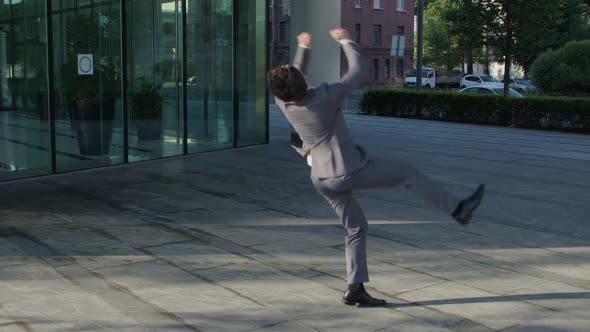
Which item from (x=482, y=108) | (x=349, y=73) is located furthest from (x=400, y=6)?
Result: (x=349, y=73)

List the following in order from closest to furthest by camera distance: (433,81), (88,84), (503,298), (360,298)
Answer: (360,298)
(503,298)
(88,84)
(433,81)

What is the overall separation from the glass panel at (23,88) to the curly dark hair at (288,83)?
810cm

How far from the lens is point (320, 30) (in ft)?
53.2

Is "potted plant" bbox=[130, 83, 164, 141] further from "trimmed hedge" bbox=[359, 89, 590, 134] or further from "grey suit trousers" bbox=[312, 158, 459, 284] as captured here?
"trimmed hedge" bbox=[359, 89, 590, 134]

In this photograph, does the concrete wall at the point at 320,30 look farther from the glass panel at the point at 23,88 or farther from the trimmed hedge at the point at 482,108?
the trimmed hedge at the point at 482,108

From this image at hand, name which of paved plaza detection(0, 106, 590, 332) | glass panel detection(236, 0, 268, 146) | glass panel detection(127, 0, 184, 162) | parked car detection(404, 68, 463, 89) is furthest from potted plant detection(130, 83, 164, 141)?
parked car detection(404, 68, 463, 89)

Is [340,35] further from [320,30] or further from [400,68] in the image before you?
[400,68]

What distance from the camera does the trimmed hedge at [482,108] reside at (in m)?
21.2

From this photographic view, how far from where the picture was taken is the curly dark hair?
484cm

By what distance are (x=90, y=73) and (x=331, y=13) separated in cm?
554

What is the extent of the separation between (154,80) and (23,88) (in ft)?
9.06

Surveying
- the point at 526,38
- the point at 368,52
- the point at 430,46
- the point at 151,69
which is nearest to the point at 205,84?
the point at 151,69

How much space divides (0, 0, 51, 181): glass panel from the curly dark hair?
26.6 feet

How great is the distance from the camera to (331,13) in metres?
16.1
